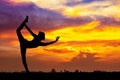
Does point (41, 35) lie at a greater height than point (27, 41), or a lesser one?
greater

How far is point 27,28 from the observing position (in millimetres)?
19359
